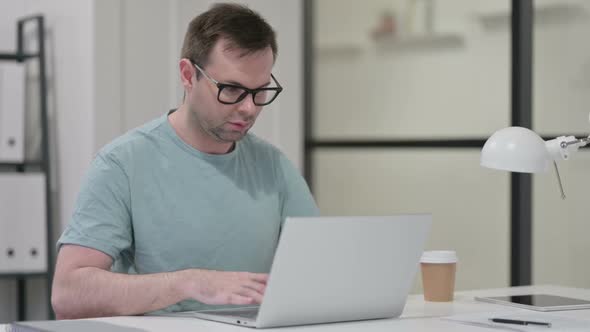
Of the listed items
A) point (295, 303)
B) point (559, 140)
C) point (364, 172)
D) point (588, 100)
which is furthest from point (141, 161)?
point (364, 172)

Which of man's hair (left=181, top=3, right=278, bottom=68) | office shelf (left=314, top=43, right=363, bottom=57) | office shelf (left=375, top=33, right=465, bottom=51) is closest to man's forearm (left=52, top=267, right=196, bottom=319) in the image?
man's hair (left=181, top=3, right=278, bottom=68)

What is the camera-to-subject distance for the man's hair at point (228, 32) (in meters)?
2.15

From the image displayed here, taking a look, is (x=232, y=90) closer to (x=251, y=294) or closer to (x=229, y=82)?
(x=229, y=82)

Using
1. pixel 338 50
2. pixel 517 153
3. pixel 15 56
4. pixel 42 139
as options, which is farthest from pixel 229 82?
pixel 338 50

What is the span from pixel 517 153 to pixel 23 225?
2049 mm

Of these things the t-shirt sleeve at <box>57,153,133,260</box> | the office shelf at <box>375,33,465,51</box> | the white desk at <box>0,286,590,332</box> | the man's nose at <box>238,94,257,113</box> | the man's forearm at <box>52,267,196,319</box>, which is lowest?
the white desk at <box>0,286,590,332</box>

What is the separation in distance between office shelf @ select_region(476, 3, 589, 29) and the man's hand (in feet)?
5.56

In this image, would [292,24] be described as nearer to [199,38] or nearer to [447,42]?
[447,42]

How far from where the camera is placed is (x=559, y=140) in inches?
79.4

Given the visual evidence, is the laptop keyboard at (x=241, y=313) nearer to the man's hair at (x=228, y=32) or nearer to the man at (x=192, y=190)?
the man at (x=192, y=190)

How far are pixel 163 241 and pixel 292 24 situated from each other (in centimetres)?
189

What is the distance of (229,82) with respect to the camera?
213 cm

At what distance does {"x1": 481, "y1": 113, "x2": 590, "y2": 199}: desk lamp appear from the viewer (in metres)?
1.96

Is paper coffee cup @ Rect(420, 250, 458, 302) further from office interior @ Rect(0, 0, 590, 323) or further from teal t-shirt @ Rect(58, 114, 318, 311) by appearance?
office interior @ Rect(0, 0, 590, 323)
